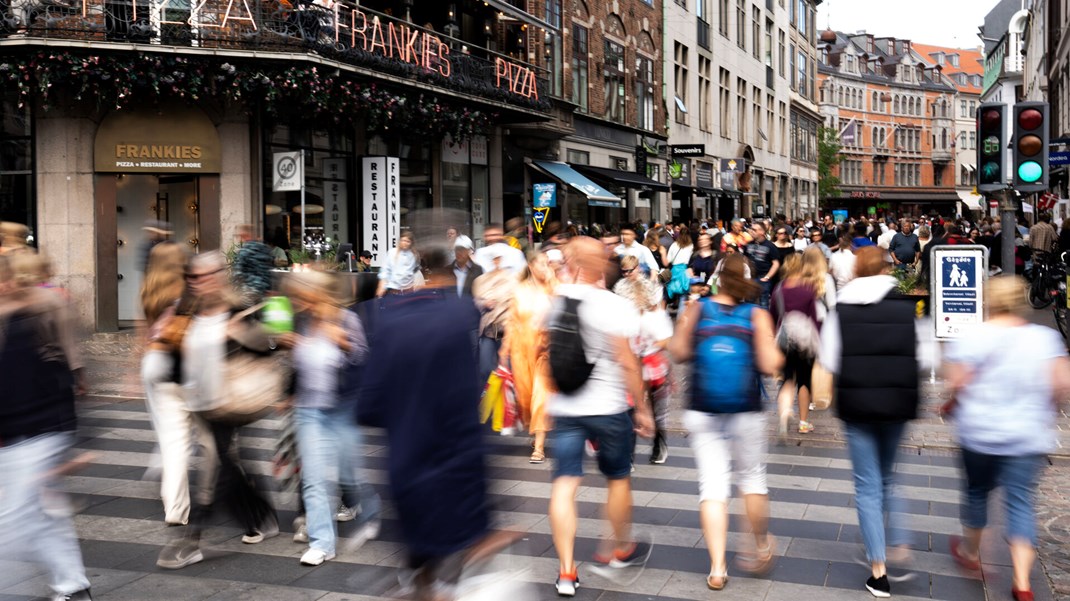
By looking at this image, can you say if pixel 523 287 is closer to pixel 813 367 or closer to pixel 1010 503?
pixel 813 367

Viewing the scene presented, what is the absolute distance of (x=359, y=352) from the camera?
247 inches

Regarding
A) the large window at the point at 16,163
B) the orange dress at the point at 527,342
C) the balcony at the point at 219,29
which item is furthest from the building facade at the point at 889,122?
the orange dress at the point at 527,342

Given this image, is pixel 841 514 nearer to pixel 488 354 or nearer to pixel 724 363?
pixel 724 363

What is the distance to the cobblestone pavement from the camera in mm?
5715

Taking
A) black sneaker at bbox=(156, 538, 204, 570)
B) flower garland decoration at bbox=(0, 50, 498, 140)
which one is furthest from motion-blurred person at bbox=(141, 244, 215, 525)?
flower garland decoration at bbox=(0, 50, 498, 140)

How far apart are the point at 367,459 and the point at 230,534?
88.0 inches

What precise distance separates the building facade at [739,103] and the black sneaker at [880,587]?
3401cm

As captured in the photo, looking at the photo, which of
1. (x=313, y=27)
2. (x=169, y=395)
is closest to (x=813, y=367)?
(x=169, y=395)

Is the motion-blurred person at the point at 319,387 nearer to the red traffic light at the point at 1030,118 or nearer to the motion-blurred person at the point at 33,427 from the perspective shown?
the motion-blurred person at the point at 33,427

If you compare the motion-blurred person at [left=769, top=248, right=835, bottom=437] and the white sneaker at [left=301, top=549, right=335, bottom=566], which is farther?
the motion-blurred person at [left=769, top=248, right=835, bottom=437]

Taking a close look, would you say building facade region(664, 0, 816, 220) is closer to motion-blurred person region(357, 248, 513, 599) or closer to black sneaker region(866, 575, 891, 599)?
black sneaker region(866, 575, 891, 599)

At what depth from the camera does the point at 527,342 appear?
9156 mm

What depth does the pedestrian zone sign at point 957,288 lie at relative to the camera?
473 inches

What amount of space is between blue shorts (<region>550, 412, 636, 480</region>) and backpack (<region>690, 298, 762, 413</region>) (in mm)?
439
